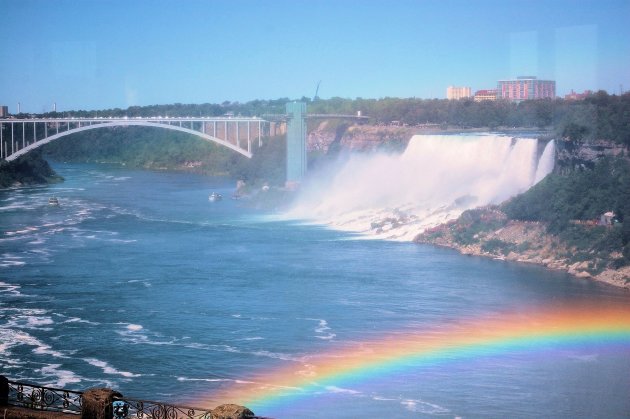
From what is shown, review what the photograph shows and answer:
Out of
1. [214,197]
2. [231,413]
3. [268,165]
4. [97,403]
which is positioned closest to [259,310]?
[97,403]

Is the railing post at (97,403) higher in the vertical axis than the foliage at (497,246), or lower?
higher

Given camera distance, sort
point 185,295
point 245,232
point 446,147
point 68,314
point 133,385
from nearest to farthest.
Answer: point 133,385 < point 68,314 < point 185,295 < point 245,232 < point 446,147

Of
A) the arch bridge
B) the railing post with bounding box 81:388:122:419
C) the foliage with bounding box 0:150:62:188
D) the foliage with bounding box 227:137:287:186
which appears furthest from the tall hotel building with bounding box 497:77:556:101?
the railing post with bounding box 81:388:122:419

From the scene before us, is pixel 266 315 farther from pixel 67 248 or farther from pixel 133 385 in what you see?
pixel 67 248

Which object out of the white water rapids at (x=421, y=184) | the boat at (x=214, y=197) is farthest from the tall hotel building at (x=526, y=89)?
the boat at (x=214, y=197)

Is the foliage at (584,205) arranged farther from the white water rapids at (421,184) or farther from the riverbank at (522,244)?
the white water rapids at (421,184)

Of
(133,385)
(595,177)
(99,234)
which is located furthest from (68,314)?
(595,177)
